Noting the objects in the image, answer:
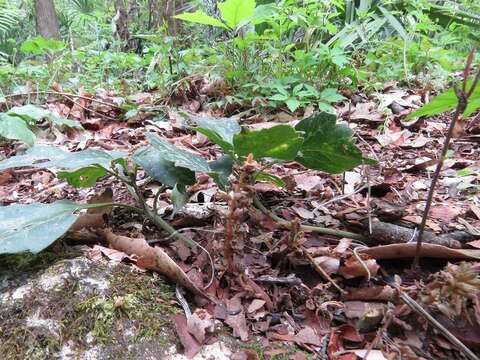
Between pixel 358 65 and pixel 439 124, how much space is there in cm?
79

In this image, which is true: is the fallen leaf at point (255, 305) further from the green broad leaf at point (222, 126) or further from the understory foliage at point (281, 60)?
the understory foliage at point (281, 60)

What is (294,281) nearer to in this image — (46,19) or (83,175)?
(83,175)

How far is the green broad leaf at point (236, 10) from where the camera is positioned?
81.5 inches

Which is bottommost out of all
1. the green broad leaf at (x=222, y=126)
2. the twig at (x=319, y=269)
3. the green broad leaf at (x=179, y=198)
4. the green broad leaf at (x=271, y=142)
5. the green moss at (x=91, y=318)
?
the twig at (x=319, y=269)

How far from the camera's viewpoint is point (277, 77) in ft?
7.67

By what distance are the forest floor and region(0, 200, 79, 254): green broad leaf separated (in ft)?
0.21

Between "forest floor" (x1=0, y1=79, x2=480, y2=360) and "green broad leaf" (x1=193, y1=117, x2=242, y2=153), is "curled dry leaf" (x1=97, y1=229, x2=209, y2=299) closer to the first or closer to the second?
"forest floor" (x1=0, y1=79, x2=480, y2=360)

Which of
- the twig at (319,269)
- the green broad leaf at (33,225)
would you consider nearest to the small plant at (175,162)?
the green broad leaf at (33,225)

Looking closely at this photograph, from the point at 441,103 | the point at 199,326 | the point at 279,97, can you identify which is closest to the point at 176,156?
the point at 199,326

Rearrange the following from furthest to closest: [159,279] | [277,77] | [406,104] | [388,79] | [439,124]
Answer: [388,79]
[277,77]
[406,104]
[439,124]
[159,279]

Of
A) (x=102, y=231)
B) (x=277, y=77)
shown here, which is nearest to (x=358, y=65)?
(x=277, y=77)

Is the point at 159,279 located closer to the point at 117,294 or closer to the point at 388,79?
the point at 117,294

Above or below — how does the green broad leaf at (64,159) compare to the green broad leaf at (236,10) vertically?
below

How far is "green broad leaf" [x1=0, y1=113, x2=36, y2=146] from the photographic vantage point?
63.9 inches
